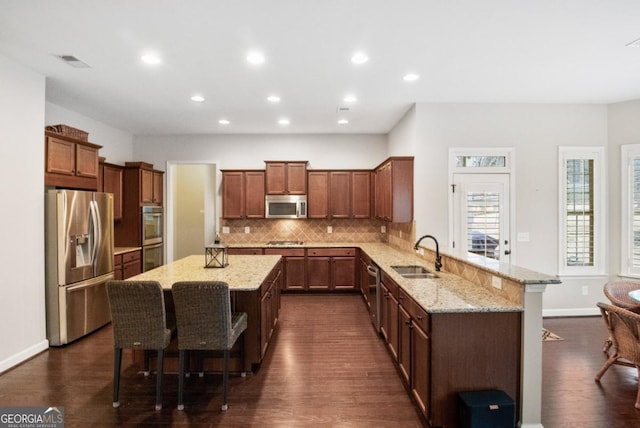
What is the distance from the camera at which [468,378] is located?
221cm

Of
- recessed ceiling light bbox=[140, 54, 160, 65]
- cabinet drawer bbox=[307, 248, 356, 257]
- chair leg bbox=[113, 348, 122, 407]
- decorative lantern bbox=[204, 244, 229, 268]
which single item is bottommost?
chair leg bbox=[113, 348, 122, 407]

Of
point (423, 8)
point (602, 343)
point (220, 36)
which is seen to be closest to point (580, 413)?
point (602, 343)

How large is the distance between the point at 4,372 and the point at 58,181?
2019 mm

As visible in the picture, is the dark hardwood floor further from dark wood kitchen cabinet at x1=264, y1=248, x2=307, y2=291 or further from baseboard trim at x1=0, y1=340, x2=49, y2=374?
dark wood kitchen cabinet at x1=264, y1=248, x2=307, y2=291

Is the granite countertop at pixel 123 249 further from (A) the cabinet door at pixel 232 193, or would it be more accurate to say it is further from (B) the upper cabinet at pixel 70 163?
(A) the cabinet door at pixel 232 193

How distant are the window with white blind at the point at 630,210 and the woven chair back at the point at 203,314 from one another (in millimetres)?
5327

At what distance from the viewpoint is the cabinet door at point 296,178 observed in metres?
6.17

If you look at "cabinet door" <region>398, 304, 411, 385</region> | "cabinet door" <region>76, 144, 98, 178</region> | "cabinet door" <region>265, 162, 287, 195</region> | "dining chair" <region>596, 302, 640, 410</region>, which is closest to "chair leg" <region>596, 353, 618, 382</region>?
"dining chair" <region>596, 302, 640, 410</region>

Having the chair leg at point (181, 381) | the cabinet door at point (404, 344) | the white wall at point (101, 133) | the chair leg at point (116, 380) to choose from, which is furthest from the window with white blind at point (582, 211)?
the white wall at point (101, 133)

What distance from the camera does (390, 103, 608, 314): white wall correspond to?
455 centimetres

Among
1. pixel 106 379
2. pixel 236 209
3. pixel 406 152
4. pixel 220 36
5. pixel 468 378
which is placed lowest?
pixel 106 379

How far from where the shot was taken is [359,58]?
3.22 metres

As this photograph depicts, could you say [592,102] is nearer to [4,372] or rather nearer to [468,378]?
[468,378]

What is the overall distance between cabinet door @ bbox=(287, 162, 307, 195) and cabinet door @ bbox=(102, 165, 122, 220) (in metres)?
2.85
